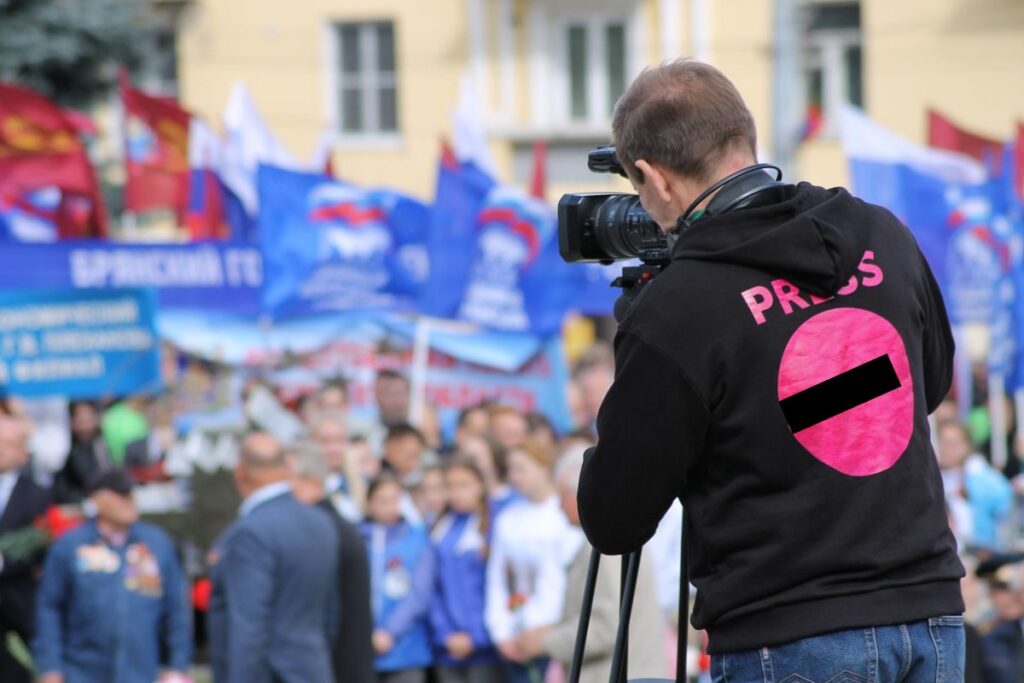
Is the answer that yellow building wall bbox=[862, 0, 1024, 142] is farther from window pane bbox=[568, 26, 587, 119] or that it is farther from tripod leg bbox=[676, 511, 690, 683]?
tripod leg bbox=[676, 511, 690, 683]

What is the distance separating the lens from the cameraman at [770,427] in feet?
8.01

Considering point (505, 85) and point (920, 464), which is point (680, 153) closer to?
point (920, 464)

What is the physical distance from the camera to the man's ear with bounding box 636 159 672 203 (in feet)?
8.40

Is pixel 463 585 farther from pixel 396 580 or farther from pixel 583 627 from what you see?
pixel 583 627

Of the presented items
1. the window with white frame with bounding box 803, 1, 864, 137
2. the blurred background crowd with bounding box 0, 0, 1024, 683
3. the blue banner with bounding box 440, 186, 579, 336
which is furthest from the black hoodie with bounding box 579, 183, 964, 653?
the window with white frame with bounding box 803, 1, 864, 137

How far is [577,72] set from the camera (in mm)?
23531

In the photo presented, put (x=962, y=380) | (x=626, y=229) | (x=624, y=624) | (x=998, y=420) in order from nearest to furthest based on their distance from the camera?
1. (x=624, y=624)
2. (x=626, y=229)
3. (x=998, y=420)
4. (x=962, y=380)

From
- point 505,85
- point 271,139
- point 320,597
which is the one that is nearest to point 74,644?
point 320,597

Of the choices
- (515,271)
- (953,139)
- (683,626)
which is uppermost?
(953,139)

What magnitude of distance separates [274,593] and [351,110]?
18.4 m

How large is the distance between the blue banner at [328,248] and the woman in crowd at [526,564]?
3.88m

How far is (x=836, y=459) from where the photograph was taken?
8.07ft

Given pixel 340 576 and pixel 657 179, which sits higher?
pixel 657 179

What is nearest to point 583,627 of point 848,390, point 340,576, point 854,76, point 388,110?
point 848,390
